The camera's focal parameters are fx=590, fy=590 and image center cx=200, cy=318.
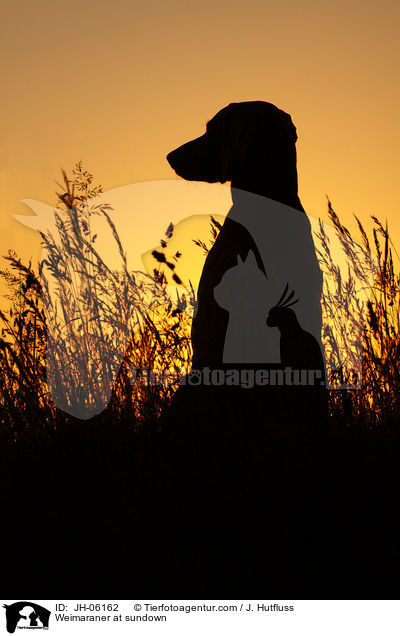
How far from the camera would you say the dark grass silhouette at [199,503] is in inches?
59.6

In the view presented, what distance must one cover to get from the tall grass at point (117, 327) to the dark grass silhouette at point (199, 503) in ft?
0.21

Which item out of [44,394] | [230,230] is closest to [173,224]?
[230,230]

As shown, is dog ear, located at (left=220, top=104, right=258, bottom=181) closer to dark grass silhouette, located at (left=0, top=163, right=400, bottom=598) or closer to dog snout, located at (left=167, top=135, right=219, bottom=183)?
dog snout, located at (left=167, top=135, right=219, bottom=183)

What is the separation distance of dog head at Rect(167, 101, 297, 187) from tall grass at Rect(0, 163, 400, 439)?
36 cm

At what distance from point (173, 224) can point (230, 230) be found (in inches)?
17.5

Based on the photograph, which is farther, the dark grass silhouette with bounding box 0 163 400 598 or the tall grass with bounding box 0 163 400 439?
the tall grass with bounding box 0 163 400 439

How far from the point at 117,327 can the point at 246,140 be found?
115cm

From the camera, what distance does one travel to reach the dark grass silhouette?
1514 mm

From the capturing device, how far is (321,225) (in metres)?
3.06
